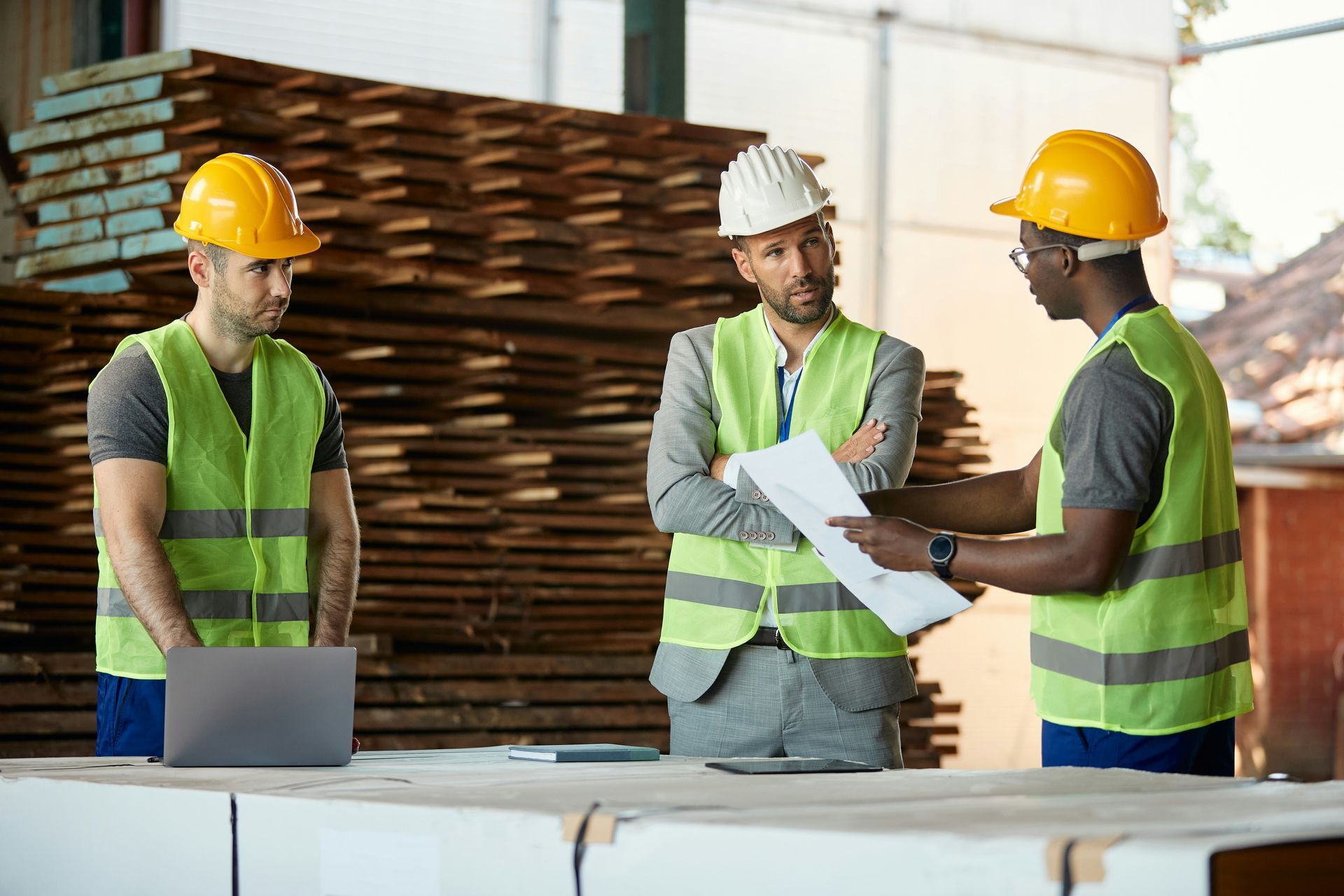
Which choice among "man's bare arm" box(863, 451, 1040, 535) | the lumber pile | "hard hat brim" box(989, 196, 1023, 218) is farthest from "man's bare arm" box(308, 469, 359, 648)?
the lumber pile

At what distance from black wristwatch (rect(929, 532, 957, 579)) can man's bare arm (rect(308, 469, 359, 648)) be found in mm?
1501

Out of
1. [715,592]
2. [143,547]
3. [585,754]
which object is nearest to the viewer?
[585,754]

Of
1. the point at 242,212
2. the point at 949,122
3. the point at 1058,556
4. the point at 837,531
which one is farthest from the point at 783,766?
the point at 949,122

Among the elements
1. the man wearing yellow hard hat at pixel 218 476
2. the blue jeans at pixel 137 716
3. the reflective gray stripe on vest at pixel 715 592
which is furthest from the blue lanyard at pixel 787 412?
the blue jeans at pixel 137 716

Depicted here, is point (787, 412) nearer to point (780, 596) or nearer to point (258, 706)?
point (780, 596)

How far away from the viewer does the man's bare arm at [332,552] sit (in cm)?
397

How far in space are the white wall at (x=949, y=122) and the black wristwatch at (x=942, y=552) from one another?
7.51 m

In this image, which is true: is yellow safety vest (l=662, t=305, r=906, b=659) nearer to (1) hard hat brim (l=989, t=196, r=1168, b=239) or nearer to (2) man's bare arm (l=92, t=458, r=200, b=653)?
(1) hard hat brim (l=989, t=196, r=1168, b=239)

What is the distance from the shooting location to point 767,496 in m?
3.55

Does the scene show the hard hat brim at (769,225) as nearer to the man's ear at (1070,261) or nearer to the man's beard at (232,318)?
the man's ear at (1070,261)

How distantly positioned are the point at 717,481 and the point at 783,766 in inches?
47.8

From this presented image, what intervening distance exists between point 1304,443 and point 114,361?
1055 cm

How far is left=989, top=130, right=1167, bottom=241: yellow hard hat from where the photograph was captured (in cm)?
321

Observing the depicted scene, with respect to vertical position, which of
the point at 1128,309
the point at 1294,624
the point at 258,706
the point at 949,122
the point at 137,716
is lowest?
the point at 1294,624
